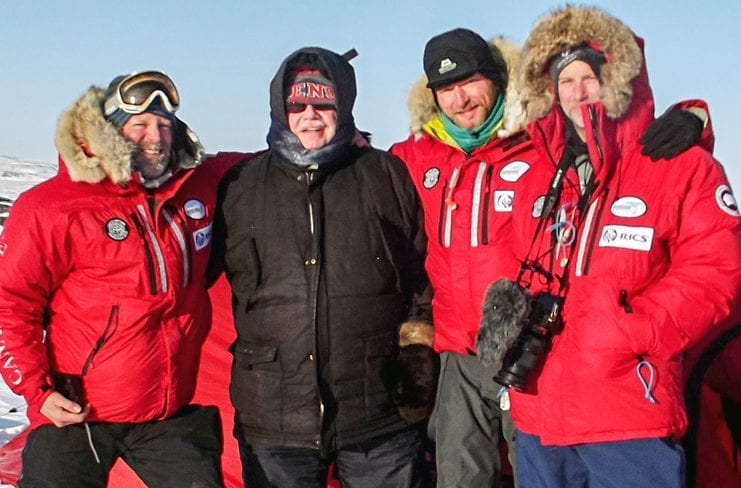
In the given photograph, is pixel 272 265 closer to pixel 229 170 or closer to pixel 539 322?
pixel 229 170

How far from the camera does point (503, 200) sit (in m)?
2.95

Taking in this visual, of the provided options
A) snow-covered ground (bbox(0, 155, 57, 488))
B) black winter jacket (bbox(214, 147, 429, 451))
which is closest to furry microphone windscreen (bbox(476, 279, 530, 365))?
black winter jacket (bbox(214, 147, 429, 451))

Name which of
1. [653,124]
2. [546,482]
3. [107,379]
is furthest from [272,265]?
[653,124]

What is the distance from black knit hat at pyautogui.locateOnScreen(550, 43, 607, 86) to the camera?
2586 millimetres

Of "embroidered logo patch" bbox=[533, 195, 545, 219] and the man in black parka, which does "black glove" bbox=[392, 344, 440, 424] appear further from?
"embroidered logo patch" bbox=[533, 195, 545, 219]

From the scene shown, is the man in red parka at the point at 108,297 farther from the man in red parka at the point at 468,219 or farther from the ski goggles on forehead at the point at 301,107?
the man in red parka at the point at 468,219

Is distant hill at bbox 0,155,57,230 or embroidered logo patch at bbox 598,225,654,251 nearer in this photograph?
embroidered logo patch at bbox 598,225,654,251

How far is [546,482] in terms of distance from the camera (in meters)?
2.58

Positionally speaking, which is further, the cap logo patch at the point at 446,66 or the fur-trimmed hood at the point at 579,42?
the cap logo patch at the point at 446,66

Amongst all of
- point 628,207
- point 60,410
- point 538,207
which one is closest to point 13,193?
point 60,410

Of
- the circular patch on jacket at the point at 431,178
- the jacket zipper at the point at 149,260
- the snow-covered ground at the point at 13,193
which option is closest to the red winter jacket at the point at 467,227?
the circular patch on jacket at the point at 431,178

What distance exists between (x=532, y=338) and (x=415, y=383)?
0.70 meters

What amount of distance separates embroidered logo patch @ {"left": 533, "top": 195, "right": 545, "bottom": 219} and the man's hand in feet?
5.62

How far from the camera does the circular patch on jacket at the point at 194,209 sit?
3.10 m
